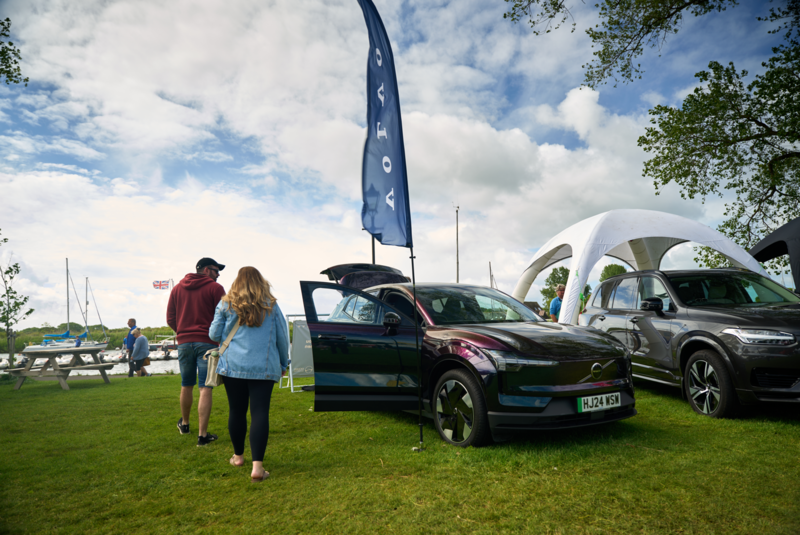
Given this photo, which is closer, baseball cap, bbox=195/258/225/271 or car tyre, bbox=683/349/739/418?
car tyre, bbox=683/349/739/418

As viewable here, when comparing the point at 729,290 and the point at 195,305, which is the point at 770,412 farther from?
the point at 195,305

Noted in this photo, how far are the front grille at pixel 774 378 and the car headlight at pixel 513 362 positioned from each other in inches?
93.6

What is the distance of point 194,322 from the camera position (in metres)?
5.05

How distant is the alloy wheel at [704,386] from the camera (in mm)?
5254

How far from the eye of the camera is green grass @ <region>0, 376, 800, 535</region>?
9.62 ft

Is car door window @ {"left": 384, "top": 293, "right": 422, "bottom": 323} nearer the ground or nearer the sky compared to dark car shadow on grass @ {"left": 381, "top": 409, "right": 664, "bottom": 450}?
nearer the sky

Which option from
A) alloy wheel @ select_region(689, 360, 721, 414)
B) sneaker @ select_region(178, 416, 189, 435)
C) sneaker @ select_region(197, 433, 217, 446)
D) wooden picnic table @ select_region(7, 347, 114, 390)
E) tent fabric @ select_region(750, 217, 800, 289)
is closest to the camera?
sneaker @ select_region(197, 433, 217, 446)

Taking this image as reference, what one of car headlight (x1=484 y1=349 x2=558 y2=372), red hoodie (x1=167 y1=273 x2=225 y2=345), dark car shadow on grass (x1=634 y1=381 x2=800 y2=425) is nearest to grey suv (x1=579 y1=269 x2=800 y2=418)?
dark car shadow on grass (x1=634 y1=381 x2=800 y2=425)

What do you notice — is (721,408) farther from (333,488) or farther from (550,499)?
(333,488)

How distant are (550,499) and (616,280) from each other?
16.9 ft

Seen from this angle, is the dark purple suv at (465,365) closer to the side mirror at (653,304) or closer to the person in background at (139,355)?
the side mirror at (653,304)

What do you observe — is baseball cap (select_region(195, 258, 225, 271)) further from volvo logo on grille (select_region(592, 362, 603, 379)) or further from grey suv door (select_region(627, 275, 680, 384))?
grey suv door (select_region(627, 275, 680, 384))

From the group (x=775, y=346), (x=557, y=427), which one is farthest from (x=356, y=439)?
(x=775, y=346)

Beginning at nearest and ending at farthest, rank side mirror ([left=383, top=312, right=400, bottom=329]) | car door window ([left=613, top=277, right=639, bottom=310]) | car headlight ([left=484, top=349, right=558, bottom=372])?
car headlight ([left=484, top=349, right=558, bottom=372])
side mirror ([left=383, top=312, right=400, bottom=329])
car door window ([left=613, top=277, right=639, bottom=310])
